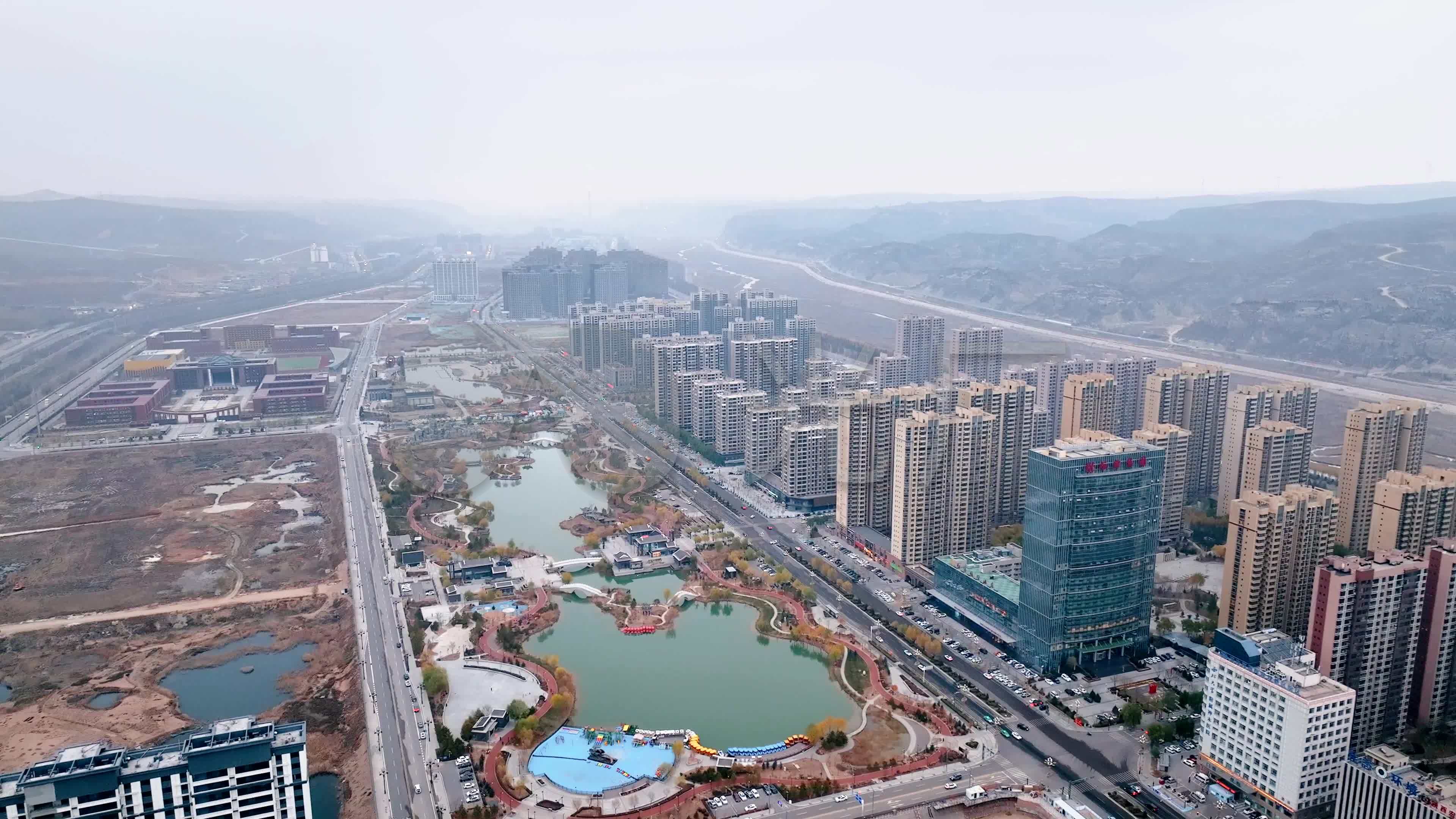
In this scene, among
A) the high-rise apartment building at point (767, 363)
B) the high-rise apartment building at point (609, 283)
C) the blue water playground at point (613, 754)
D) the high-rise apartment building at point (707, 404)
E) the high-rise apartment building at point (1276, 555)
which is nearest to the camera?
the blue water playground at point (613, 754)

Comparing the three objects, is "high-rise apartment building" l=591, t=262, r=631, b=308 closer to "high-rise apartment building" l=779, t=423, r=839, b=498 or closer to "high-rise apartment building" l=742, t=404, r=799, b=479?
"high-rise apartment building" l=742, t=404, r=799, b=479

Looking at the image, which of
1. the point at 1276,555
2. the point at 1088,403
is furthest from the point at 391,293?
the point at 1276,555

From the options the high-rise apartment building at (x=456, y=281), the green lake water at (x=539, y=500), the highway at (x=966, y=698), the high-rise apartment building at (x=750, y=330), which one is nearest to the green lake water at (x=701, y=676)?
the highway at (x=966, y=698)

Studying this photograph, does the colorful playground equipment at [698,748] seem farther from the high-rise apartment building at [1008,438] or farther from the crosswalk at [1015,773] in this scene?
the high-rise apartment building at [1008,438]

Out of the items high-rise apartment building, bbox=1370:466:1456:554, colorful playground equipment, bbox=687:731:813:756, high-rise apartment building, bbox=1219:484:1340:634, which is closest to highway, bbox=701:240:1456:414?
high-rise apartment building, bbox=1370:466:1456:554

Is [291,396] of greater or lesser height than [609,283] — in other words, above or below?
below

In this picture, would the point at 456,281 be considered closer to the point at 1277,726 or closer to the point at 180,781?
the point at 180,781
